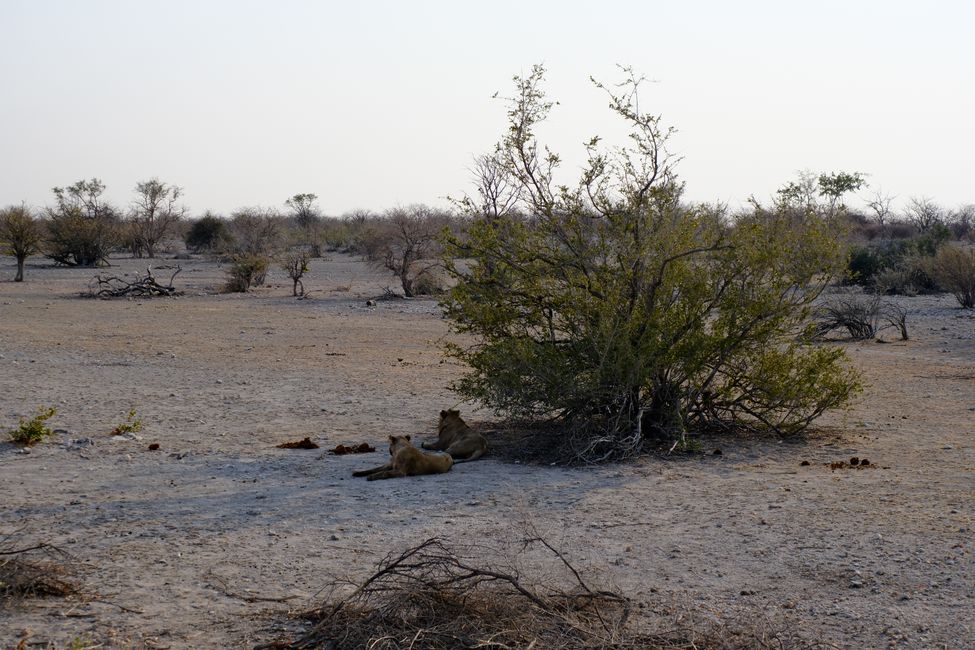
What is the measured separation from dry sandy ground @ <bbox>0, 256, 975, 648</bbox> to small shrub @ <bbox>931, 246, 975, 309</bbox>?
41.8ft

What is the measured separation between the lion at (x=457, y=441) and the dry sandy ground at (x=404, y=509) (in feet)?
0.87

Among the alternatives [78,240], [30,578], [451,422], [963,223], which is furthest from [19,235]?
[963,223]

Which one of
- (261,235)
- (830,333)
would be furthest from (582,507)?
(261,235)

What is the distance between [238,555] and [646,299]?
15.3ft

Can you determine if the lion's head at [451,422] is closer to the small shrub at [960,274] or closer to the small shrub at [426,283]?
the small shrub at [960,274]

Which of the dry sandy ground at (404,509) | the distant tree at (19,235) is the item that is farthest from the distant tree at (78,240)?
the dry sandy ground at (404,509)

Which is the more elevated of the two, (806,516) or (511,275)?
(511,275)

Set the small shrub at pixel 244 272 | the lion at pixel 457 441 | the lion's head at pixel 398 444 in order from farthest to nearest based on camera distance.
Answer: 1. the small shrub at pixel 244 272
2. the lion at pixel 457 441
3. the lion's head at pixel 398 444

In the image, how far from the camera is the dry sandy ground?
5254mm

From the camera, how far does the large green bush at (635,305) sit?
923 cm

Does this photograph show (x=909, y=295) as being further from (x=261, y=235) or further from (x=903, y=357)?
(x=261, y=235)

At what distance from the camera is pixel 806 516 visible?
698cm

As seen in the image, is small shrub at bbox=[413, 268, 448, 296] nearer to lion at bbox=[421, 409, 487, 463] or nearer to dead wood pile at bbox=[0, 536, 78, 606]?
lion at bbox=[421, 409, 487, 463]

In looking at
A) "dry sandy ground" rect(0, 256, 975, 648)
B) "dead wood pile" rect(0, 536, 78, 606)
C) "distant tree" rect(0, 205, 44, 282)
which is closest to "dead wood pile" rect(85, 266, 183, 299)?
"distant tree" rect(0, 205, 44, 282)
